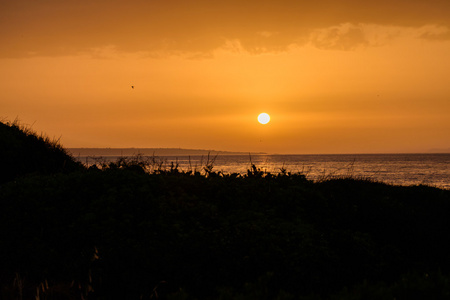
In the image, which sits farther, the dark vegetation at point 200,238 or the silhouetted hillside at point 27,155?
the silhouetted hillside at point 27,155

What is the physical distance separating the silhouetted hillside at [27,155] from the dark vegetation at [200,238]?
525cm

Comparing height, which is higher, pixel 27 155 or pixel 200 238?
pixel 27 155

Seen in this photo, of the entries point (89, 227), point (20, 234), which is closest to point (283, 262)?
point (89, 227)

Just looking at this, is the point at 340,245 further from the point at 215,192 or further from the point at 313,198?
the point at 215,192

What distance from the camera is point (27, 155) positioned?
17594 millimetres

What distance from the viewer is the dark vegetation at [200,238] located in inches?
319

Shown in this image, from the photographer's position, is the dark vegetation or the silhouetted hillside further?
the silhouetted hillside

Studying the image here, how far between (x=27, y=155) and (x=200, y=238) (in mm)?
11662

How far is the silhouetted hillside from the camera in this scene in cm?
1681

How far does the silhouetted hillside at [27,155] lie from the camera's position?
16812mm

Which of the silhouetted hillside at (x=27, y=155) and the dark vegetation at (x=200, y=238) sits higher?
the silhouetted hillside at (x=27, y=155)

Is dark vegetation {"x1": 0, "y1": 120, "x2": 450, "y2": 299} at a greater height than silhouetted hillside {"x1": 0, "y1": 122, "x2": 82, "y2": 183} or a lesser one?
lesser

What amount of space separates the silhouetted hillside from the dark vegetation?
17.2 feet

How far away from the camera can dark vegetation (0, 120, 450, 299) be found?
809 cm
